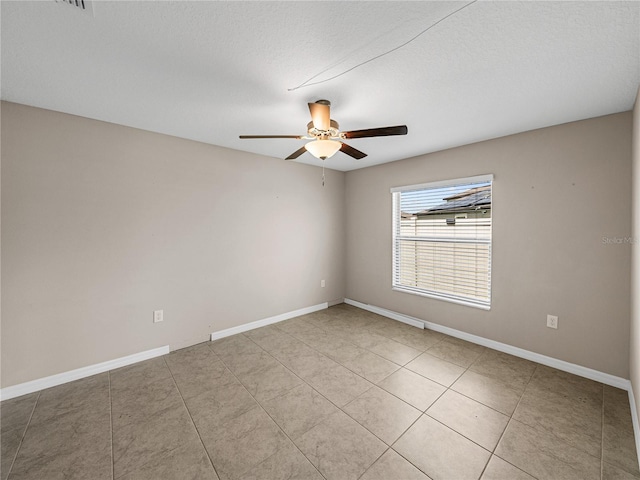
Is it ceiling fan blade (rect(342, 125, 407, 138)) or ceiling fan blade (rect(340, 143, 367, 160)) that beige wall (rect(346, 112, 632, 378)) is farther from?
ceiling fan blade (rect(342, 125, 407, 138))

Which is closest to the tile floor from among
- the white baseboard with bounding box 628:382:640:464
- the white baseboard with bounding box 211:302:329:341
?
the white baseboard with bounding box 628:382:640:464

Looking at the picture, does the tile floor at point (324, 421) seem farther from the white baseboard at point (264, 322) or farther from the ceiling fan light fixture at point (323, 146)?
the ceiling fan light fixture at point (323, 146)

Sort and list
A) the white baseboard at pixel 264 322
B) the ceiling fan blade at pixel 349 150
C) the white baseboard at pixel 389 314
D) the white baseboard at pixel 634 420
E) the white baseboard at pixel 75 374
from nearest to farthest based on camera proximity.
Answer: the white baseboard at pixel 634 420 < the white baseboard at pixel 75 374 < the ceiling fan blade at pixel 349 150 < the white baseboard at pixel 264 322 < the white baseboard at pixel 389 314

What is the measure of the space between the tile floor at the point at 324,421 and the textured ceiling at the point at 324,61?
2.39 m

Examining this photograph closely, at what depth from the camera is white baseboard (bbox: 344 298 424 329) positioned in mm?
3650

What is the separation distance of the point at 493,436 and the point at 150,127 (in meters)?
3.91

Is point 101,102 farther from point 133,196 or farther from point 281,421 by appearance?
point 281,421

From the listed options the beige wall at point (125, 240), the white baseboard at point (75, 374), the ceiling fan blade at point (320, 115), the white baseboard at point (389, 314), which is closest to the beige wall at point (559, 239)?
the white baseboard at point (389, 314)

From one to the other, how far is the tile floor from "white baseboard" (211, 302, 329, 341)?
501 mm

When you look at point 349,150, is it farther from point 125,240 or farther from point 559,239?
point 125,240

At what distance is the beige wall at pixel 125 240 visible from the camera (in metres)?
2.19

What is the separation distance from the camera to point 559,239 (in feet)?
8.34

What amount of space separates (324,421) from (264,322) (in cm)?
199

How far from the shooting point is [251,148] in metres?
3.33
